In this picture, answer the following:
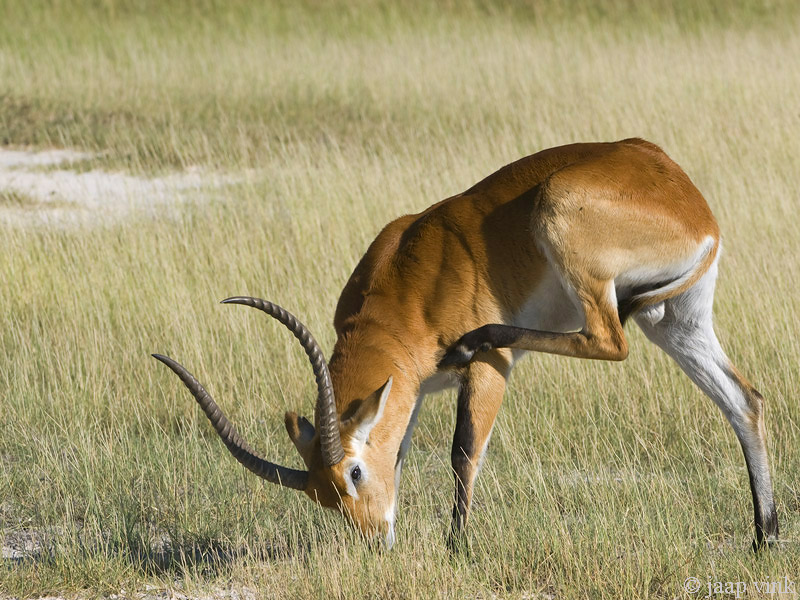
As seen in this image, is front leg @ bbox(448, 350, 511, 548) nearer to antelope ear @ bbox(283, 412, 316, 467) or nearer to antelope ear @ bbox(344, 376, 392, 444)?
antelope ear @ bbox(344, 376, 392, 444)

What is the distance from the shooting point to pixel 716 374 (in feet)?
15.3

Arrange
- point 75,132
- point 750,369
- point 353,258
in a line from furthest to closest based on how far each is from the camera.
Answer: point 75,132
point 353,258
point 750,369

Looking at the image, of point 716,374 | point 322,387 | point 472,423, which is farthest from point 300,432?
point 716,374

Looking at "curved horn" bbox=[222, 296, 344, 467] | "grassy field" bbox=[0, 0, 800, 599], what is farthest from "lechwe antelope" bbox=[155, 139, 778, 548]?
"grassy field" bbox=[0, 0, 800, 599]

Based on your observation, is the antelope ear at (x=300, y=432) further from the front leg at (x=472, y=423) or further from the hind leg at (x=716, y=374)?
the hind leg at (x=716, y=374)

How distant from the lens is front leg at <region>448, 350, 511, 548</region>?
4.45 m

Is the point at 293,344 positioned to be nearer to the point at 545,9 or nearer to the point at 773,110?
the point at 773,110

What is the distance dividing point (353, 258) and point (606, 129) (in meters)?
4.13

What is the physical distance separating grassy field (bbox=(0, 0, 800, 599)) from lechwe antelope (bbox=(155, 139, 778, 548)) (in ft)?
1.52

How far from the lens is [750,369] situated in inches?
242

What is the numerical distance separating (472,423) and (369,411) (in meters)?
0.59

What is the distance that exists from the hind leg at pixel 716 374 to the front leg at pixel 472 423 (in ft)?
2.48

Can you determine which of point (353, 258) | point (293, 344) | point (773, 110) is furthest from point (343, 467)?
point (773, 110)

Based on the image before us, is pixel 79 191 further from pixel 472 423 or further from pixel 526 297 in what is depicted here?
pixel 472 423
